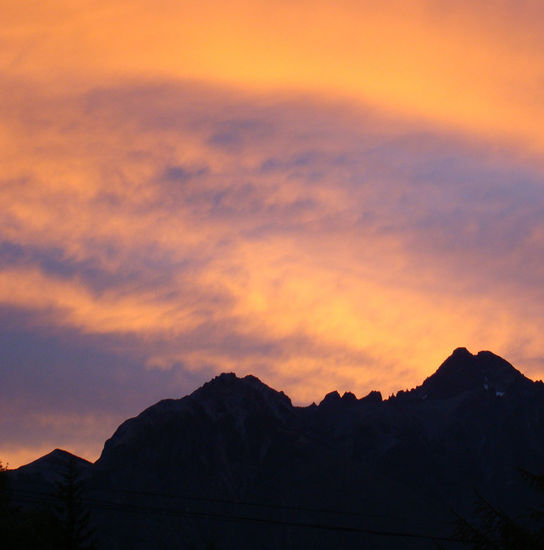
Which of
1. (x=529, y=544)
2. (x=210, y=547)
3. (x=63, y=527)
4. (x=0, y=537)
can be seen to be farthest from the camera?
(x=210, y=547)

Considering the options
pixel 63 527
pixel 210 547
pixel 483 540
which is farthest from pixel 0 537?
pixel 210 547

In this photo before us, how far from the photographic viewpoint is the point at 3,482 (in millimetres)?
81875

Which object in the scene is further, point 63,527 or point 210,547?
point 210,547

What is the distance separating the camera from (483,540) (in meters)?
41.2

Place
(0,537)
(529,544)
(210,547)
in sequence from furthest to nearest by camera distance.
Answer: (210,547) → (0,537) → (529,544)

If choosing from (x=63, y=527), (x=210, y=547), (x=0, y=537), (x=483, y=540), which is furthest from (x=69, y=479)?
(x=483, y=540)

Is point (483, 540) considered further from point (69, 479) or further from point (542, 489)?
point (69, 479)

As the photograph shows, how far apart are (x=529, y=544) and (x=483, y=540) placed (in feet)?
6.96

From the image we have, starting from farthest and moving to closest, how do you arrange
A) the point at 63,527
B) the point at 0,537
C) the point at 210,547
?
the point at 210,547
the point at 63,527
the point at 0,537

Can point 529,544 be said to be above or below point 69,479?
below

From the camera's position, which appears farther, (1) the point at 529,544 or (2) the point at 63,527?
(2) the point at 63,527

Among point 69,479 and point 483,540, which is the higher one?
point 69,479

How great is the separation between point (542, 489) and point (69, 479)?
50.9 m

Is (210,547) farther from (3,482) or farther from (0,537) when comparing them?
(0,537)
